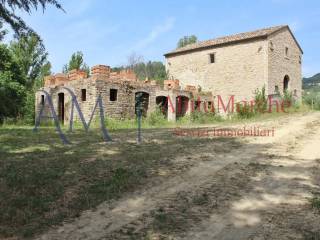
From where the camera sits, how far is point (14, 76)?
28.9 metres

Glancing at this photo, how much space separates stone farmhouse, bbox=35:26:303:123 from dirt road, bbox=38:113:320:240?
11.8 meters

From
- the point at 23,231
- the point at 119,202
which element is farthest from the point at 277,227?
the point at 23,231

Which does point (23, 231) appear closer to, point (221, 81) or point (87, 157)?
point (87, 157)

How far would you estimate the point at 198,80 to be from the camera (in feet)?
91.6

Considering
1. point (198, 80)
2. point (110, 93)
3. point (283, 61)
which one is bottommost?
point (110, 93)

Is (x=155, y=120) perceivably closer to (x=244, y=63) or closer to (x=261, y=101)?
(x=261, y=101)

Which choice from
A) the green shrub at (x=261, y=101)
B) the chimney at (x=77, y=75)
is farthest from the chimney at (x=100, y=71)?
the green shrub at (x=261, y=101)

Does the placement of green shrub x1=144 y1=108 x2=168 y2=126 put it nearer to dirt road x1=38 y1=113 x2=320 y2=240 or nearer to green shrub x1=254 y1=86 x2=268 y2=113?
green shrub x1=254 y1=86 x2=268 y2=113

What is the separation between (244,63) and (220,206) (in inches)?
824

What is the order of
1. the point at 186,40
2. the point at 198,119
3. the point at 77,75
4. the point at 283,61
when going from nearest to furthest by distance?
the point at 77,75 → the point at 198,119 → the point at 283,61 → the point at 186,40

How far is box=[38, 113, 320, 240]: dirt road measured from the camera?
4523 mm

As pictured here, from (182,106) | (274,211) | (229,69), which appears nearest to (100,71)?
(182,106)

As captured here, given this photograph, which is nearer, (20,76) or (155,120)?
(155,120)

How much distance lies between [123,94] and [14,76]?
13.4 m
